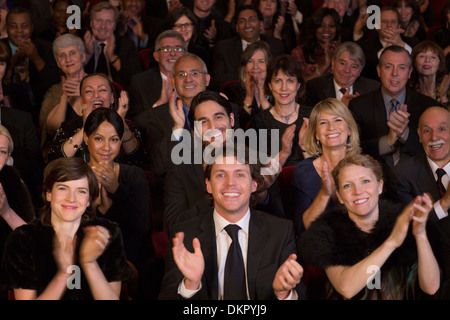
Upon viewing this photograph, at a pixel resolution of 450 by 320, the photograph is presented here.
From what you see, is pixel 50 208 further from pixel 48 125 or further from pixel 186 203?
pixel 48 125

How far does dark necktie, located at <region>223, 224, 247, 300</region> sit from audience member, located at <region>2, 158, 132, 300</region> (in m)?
0.28

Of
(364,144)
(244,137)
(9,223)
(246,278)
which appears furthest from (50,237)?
(364,144)

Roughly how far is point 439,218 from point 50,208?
1243 millimetres

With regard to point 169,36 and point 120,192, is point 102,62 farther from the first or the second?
point 120,192

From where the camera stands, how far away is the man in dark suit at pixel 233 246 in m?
1.92

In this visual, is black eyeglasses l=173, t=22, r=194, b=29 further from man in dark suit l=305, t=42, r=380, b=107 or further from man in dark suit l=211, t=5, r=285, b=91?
man in dark suit l=305, t=42, r=380, b=107

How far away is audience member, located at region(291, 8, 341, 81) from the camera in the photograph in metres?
3.75

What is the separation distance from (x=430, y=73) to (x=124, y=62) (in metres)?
1.61

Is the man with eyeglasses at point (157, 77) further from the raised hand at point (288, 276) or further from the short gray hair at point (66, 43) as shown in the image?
the raised hand at point (288, 276)

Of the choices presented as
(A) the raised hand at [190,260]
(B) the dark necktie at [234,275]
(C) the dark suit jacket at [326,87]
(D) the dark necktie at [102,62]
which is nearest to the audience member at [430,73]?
(C) the dark suit jacket at [326,87]

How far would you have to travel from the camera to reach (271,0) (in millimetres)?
4219

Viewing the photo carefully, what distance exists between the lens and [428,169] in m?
2.47

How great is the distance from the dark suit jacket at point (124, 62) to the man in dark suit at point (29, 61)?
0.70 ft

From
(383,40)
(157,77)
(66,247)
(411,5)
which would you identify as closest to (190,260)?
(66,247)
